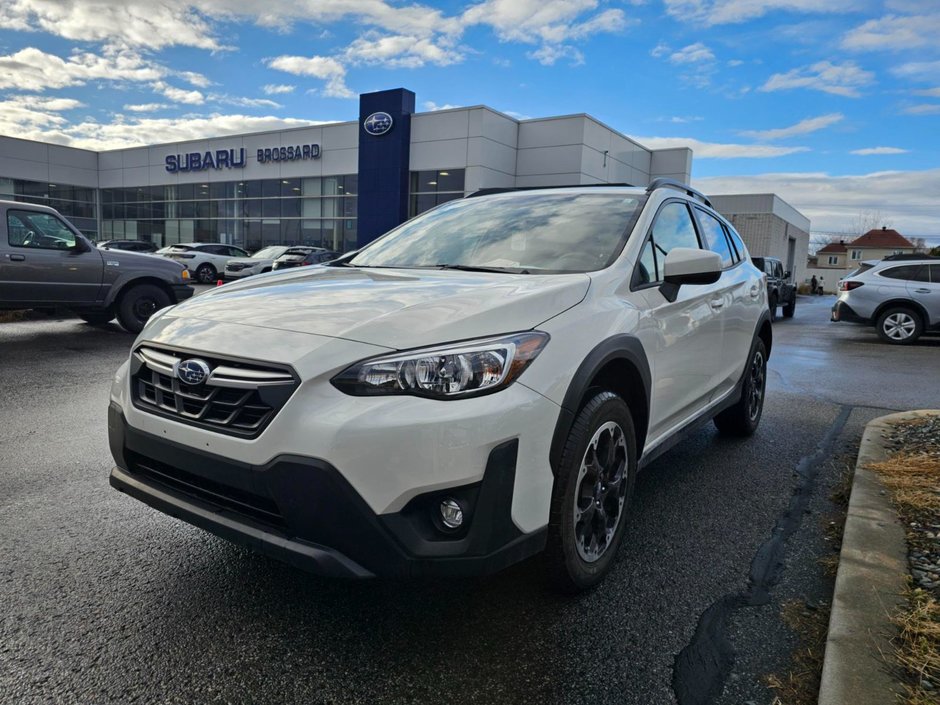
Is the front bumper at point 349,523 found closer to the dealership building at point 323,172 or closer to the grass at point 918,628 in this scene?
the grass at point 918,628

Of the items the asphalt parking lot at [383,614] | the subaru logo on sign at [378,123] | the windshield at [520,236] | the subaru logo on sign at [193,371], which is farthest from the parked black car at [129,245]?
the subaru logo on sign at [193,371]

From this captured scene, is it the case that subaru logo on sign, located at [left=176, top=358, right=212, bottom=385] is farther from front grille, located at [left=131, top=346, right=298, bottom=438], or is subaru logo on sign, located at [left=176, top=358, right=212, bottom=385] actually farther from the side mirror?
the side mirror

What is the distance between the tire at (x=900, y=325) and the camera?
41.4 feet

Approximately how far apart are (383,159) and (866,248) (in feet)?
280

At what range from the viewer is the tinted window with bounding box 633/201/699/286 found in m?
3.20

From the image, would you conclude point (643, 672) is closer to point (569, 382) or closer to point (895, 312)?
point (569, 382)

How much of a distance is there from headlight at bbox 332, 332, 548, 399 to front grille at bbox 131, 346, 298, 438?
0.22 metres

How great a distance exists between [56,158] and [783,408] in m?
47.7

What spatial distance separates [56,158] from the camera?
4156 centimetres

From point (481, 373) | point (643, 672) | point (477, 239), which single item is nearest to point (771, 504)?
point (643, 672)

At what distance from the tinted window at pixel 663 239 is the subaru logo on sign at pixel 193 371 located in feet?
6.21

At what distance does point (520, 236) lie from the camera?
3.39 m

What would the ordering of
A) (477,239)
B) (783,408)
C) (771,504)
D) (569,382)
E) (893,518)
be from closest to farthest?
(569,382) → (893,518) → (477,239) → (771,504) → (783,408)

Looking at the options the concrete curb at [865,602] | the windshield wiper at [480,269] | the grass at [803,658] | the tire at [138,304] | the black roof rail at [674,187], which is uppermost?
the black roof rail at [674,187]
